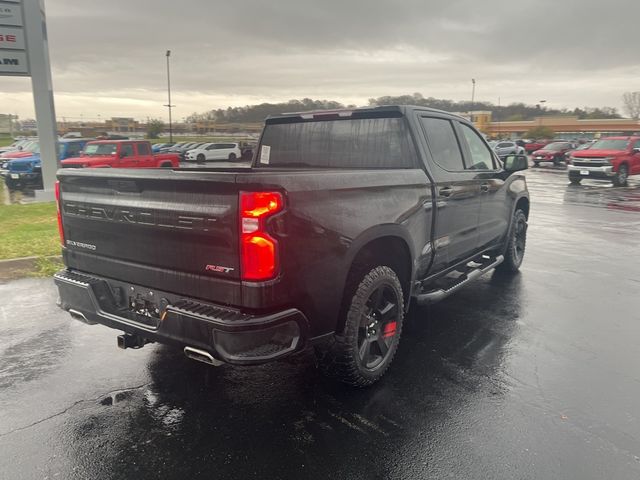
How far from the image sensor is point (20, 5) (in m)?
12.6

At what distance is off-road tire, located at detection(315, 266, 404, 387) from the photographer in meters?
3.31

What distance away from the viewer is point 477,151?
5.43m

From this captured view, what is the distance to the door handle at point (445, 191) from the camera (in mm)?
4262

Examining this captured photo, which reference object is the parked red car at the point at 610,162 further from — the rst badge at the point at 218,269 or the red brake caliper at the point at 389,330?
the rst badge at the point at 218,269

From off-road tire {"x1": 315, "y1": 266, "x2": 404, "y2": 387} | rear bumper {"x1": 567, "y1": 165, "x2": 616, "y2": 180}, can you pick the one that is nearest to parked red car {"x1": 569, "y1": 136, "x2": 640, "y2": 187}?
rear bumper {"x1": 567, "y1": 165, "x2": 616, "y2": 180}

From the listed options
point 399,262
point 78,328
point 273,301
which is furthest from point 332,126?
point 78,328

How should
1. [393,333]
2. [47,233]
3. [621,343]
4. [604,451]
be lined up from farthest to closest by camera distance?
[47,233], [621,343], [393,333], [604,451]

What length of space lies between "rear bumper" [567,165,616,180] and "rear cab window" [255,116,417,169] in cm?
1896

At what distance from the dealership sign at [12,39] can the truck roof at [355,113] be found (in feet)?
37.1

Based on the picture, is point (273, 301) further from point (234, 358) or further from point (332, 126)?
point (332, 126)

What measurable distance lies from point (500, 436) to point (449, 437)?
0.32 metres

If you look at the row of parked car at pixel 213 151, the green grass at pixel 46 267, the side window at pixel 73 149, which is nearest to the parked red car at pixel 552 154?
the row of parked car at pixel 213 151

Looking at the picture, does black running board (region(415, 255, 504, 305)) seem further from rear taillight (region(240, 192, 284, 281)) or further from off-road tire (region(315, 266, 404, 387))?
rear taillight (region(240, 192, 284, 281))

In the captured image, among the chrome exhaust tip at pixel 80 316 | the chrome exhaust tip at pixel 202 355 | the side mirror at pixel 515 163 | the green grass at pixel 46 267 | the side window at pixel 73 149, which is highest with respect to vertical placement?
the side mirror at pixel 515 163
